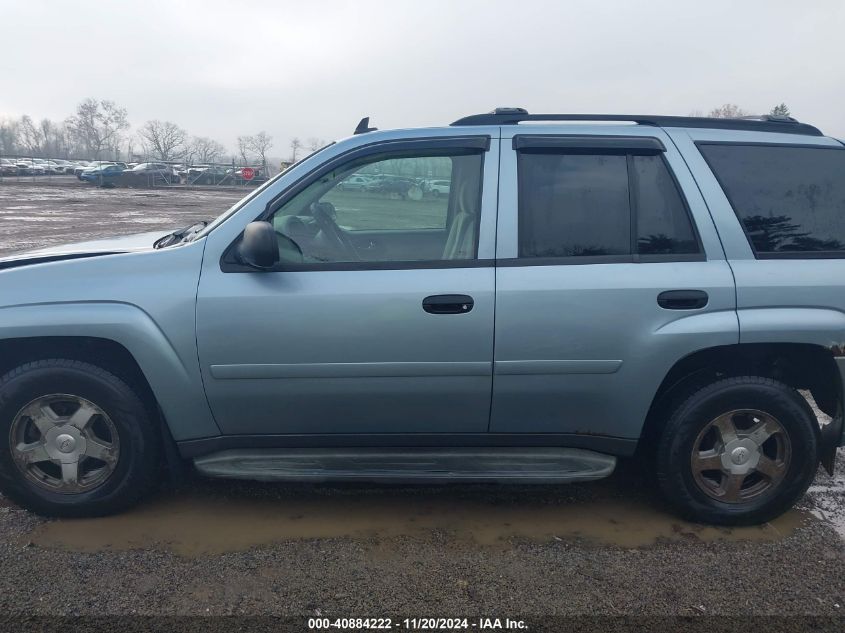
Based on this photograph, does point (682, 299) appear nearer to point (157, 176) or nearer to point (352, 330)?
point (352, 330)

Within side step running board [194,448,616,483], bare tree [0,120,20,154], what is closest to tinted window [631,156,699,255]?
side step running board [194,448,616,483]

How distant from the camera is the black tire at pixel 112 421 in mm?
3123

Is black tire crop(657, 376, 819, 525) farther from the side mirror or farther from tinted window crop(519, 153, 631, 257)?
the side mirror

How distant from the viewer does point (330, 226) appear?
338 centimetres

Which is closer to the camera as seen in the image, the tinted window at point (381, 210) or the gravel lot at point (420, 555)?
the gravel lot at point (420, 555)

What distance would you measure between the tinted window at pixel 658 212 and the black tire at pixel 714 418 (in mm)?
705

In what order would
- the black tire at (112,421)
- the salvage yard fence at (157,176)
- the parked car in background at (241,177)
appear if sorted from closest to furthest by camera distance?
the black tire at (112,421) < the salvage yard fence at (157,176) < the parked car in background at (241,177)

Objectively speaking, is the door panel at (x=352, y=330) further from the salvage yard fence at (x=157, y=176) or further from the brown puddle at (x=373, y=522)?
the salvage yard fence at (x=157, y=176)

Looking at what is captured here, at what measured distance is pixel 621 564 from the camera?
2961 millimetres

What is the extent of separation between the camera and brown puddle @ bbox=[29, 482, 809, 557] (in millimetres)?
3148

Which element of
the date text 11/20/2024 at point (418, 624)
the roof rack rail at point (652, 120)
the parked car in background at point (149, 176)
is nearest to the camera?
the date text 11/20/2024 at point (418, 624)

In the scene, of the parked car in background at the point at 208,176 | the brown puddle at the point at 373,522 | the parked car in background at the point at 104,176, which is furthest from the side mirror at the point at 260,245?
the parked car in background at the point at 208,176

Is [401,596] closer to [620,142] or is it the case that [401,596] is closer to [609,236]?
[609,236]

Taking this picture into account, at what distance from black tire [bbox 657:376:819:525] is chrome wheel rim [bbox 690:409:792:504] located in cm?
2
